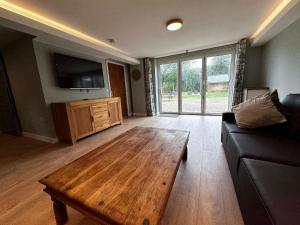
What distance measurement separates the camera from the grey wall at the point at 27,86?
2.61 m

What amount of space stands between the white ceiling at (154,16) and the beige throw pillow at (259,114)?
4.71 feet

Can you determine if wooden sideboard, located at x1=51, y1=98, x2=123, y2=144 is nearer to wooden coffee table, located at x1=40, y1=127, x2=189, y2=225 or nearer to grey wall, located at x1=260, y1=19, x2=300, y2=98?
wooden coffee table, located at x1=40, y1=127, x2=189, y2=225

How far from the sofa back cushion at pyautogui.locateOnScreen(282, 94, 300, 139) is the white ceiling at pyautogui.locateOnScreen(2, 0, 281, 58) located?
1454 mm

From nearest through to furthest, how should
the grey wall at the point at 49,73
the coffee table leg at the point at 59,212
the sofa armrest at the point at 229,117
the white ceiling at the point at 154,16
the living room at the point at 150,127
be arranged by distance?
1. the living room at the point at 150,127
2. the coffee table leg at the point at 59,212
3. the white ceiling at the point at 154,16
4. the sofa armrest at the point at 229,117
5. the grey wall at the point at 49,73

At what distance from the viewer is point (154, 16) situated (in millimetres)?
2105

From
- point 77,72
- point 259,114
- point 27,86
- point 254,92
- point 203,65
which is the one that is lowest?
point 259,114

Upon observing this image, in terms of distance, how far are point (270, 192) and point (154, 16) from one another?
8.03 feet

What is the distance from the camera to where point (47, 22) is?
2.10 meters

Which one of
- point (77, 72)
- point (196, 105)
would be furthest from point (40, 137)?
point (196, 105)

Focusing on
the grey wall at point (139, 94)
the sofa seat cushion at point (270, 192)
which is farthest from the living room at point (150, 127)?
the grey wall at point (139, 94)

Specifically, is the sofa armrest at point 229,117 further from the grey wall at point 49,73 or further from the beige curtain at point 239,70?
the grey wall at point 49,73

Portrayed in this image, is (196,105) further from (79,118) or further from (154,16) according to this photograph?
(79,118)

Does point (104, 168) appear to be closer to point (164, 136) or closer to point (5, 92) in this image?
point (164, 136)

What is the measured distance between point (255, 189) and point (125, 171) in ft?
2.69
